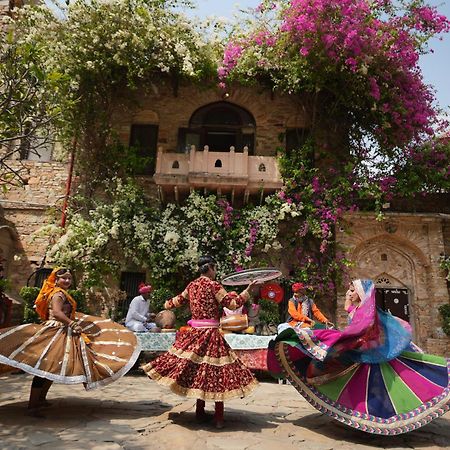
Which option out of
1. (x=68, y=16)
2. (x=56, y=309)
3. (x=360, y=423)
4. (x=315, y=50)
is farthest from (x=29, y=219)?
(x=360, y=423)

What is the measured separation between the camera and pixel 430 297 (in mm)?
10242

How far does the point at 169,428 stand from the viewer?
12.0 feet

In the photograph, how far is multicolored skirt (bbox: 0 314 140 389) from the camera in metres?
3.74

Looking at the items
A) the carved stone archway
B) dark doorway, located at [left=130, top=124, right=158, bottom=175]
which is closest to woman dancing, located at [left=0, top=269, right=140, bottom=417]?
dark doorway, located at [left=130, top=124, right=158, bottom=175]

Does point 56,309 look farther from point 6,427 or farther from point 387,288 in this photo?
point 387,288

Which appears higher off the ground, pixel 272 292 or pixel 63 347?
pixel 272 292

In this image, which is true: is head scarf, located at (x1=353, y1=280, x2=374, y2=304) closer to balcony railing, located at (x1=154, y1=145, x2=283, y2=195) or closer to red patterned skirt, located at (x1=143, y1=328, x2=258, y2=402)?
red patterned skirt, located at (x1=143, y1=328, x2=258, y2=402)

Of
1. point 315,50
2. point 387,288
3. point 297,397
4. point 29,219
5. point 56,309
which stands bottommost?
point 297,397

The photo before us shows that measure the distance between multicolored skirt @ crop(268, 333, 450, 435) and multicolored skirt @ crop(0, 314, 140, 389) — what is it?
1760 mm

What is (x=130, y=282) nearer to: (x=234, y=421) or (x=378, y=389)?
(x=234, y=421)

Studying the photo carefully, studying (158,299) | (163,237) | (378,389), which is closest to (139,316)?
(158,299)

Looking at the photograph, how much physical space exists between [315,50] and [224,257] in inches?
231

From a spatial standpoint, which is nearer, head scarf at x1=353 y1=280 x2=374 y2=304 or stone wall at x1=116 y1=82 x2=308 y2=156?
head scarf at x1=353 y1=280 x2=374 y2=304

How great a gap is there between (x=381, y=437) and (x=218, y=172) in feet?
25.7
